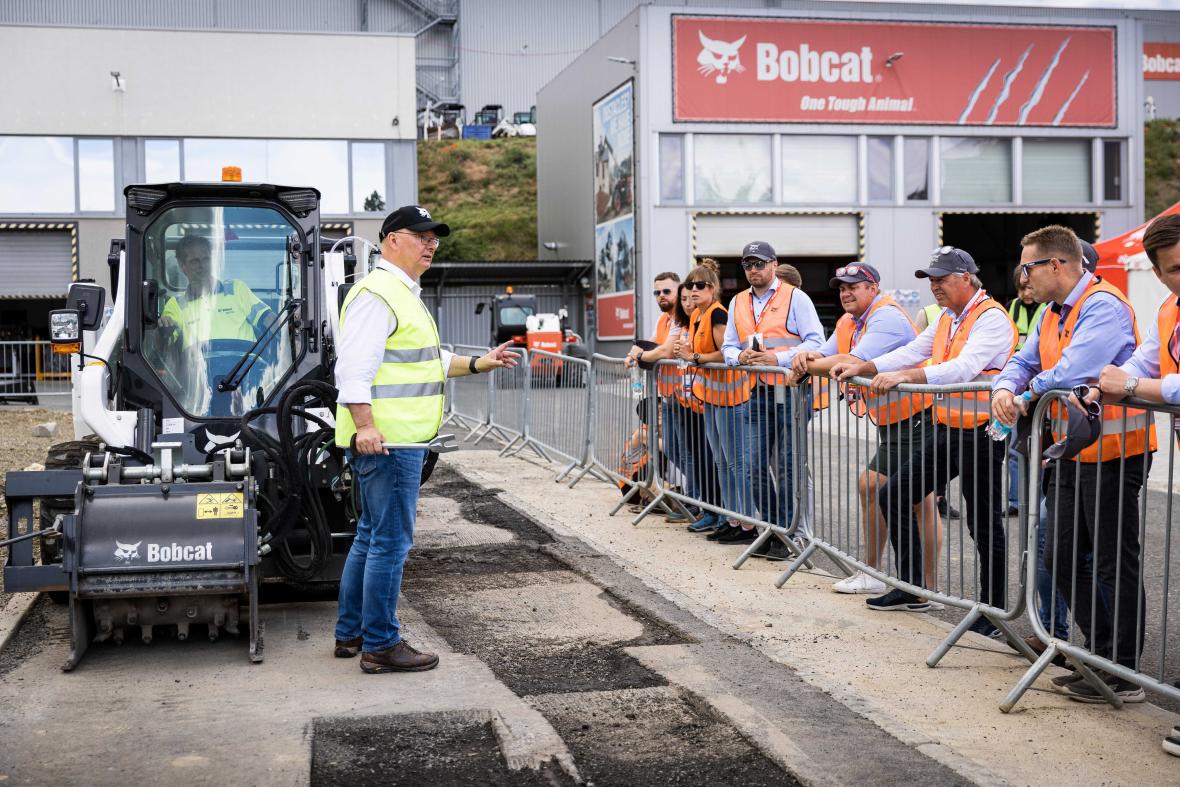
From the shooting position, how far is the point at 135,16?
186 ft

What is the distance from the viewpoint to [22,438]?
54.6 feet

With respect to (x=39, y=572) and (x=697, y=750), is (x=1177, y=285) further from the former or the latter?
(x=39, y=572)

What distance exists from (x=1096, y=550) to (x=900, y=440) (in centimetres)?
160

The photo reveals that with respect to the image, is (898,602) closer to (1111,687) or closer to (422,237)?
(1111,687)

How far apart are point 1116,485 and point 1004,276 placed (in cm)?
3550

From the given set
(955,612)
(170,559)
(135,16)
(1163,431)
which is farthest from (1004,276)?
(135,16)

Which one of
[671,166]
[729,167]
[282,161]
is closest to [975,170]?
[729,167]

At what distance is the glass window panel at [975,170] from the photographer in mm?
32156

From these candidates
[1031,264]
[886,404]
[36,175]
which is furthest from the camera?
[36,175]

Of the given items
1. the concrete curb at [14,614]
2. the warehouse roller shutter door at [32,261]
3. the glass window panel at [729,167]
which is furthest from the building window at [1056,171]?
the concrete curb at [14,614]

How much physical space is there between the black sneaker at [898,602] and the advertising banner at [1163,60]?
2306 inches

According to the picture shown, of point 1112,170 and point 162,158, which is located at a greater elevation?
point 162,158

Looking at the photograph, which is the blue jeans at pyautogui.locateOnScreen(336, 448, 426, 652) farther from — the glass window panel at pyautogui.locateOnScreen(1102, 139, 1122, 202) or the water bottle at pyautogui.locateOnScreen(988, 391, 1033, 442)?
the glass window panel at pyautogui.locateOnScreen(1102, 139, 1122, 202)

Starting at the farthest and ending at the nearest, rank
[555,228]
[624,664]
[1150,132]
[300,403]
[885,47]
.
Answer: [1150,132] < [555,228] < [885,47] < [300,403] < [624,664]
